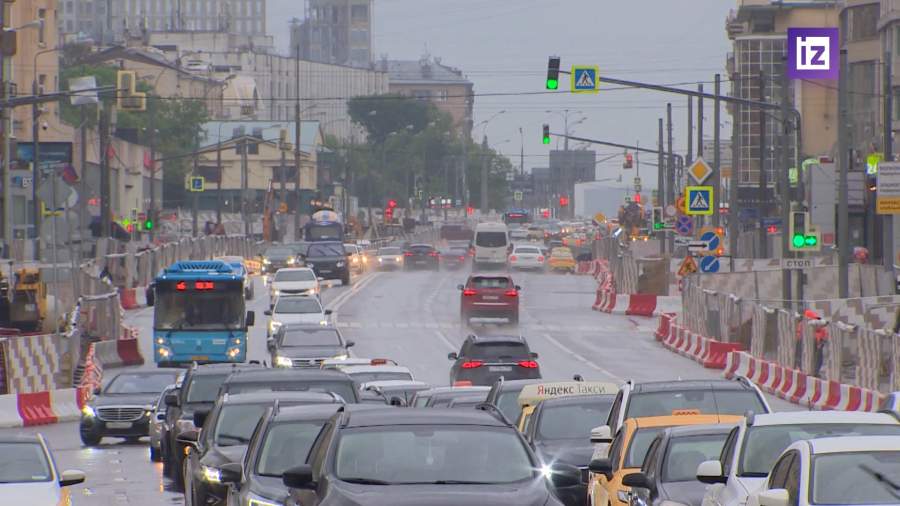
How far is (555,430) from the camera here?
1717cm

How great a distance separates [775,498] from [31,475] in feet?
25.2

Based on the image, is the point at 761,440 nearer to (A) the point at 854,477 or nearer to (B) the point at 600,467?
(B) the point at 600,467

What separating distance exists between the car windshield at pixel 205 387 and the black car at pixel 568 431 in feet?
18.2

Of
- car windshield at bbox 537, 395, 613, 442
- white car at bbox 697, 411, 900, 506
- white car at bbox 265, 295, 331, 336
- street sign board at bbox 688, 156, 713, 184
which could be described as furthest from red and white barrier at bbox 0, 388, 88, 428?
white car at bbox 697, 411, 900, 506

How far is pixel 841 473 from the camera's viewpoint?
9.58 metres

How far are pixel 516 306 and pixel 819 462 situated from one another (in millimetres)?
44964

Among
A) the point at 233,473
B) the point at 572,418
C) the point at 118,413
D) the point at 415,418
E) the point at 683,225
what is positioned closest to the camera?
the point at 415,418

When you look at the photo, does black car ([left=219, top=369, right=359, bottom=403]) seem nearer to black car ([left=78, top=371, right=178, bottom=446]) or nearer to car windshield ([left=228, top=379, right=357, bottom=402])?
car windshield ([left=228, top=379, right=357, bottom=402])

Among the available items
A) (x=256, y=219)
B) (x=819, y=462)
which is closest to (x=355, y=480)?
(x=819, y=462)

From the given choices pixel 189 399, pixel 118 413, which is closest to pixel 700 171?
pixel 118 413

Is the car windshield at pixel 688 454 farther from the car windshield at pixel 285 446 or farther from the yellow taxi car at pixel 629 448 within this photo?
the car windshield at pixel 285 446

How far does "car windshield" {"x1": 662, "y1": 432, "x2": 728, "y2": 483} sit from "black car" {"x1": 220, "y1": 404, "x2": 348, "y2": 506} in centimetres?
260

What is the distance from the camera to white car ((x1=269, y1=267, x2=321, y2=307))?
192 ft

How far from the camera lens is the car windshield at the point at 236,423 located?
16.1 metres
